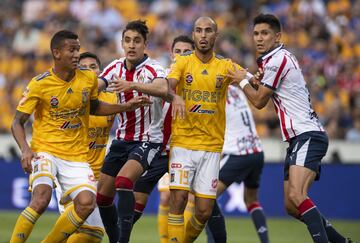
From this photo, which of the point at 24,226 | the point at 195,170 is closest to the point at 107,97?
the point at 195,170

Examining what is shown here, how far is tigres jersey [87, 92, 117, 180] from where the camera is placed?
1145 cm

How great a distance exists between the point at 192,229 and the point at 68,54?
97.0 inches

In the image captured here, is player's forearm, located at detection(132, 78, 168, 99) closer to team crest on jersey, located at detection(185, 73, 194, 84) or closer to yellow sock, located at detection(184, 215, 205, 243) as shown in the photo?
team crest on jersey, located at detection(185, 73, 194, 84)

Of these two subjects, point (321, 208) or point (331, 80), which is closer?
point (321, 208)

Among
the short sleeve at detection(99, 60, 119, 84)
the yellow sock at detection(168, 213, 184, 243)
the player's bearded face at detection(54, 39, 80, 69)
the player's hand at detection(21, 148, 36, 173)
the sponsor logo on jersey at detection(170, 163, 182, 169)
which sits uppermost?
the player's bearded face at detection(54, 39, 80, 69)

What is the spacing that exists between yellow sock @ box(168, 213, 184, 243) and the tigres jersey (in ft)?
5.09

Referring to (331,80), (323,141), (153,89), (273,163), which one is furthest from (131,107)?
(331,80)

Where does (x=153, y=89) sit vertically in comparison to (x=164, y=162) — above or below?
above

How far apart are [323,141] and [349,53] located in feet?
37.2

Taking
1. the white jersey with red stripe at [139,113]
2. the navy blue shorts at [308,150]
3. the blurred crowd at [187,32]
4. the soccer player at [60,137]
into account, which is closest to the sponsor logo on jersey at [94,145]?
the white jersey with red stripe at [139,113]

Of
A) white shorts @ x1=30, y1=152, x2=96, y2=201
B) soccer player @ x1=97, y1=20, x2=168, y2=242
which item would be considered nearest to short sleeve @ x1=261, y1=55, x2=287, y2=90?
soccer player @ x1=97, y1=20, x2=168, y2=242

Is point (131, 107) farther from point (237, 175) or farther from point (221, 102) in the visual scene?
point (237, 175)

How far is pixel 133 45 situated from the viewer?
36.6ft

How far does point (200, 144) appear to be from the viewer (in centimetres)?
1056
